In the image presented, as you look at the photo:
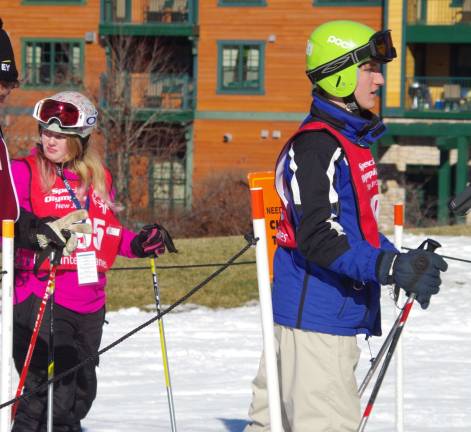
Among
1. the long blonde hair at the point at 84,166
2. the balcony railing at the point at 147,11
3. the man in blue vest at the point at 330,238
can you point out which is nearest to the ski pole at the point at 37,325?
the long blonde hair at the point at 84,166

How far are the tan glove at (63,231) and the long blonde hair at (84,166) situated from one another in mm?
387

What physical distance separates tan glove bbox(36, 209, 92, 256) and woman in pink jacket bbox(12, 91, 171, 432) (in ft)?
0.74

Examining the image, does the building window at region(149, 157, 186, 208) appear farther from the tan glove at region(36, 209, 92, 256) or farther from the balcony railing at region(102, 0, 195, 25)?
the tan glove at region(36, 209, 92, 256)

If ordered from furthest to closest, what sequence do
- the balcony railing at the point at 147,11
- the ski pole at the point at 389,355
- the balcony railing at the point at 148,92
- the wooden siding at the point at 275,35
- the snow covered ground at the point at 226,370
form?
the balcony railing at the point at 147,11, the wooden siding at the point at 275,35, the balcony railing at the point at 148,92, the snow covered ground at the point at 226,370, the ski pole at the point at 389,355

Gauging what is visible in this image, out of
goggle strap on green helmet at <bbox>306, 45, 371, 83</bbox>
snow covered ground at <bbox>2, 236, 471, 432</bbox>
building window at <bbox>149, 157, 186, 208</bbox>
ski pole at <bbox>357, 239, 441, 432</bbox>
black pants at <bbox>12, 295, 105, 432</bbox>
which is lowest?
building window at <bbox>149, 157, 186, 208</bbox>

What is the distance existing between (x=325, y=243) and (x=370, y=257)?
0.54ft

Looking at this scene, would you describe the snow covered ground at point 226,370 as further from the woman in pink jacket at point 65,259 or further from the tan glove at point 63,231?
the tan glove at point 63,231

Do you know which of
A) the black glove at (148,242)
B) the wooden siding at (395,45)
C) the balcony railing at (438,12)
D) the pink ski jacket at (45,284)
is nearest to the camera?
the pink ski jacket at (45,284)

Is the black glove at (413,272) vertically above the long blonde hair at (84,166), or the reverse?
the long blonde hair at (84,166)

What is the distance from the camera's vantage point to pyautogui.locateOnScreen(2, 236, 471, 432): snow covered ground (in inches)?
275

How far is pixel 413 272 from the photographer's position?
396 centimetres

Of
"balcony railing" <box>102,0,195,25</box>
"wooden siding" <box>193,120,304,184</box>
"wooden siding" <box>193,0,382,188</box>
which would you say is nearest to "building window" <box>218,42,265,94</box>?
"wooden siding" <box>193,0,382,188</box>

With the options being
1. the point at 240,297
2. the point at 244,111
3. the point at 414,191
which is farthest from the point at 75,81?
the point at 240,297

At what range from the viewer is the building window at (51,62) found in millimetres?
34594
